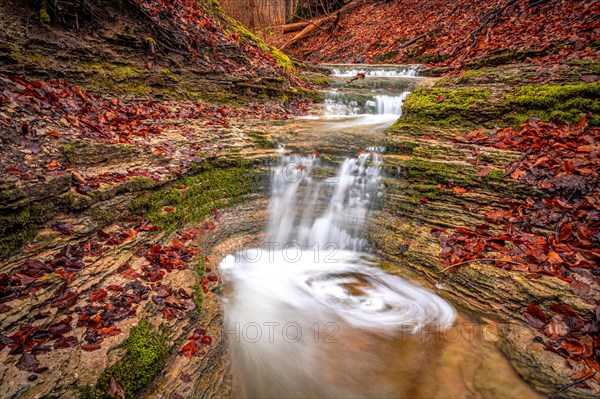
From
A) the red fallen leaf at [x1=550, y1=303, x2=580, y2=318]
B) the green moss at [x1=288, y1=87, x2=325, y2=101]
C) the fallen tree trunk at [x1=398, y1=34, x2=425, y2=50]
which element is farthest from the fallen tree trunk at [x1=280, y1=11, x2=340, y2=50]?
the red fallen leaf at [x1=550, y1=303, x2=580, y2=318]

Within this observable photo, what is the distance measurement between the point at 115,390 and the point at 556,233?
4625 mm

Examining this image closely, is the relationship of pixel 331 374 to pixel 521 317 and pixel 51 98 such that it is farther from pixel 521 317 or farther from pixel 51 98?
pixel 51 98

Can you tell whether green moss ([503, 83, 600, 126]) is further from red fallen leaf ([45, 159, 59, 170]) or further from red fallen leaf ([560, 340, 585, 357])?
red fallen leaf ([45, 159, 59, 170])

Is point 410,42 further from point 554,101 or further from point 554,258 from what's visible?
point 554,258

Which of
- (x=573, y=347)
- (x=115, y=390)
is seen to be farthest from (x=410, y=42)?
(x=115, y=390)

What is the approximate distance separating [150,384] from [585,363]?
3.65 metres

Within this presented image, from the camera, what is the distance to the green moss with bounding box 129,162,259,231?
3725 millimetres

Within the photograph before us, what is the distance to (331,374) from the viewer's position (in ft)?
9.95

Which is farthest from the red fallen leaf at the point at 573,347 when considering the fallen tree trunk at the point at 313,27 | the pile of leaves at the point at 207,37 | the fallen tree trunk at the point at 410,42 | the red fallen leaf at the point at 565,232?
the fallen tree trunk at the point at 313,27

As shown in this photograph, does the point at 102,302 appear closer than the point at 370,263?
Yes

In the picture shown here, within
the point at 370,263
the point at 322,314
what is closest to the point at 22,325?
the point at 322,314

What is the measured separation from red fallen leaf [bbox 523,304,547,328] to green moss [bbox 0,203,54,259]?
16.4 ft

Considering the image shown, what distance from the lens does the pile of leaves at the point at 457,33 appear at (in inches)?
299

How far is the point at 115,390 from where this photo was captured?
6.78 feet
